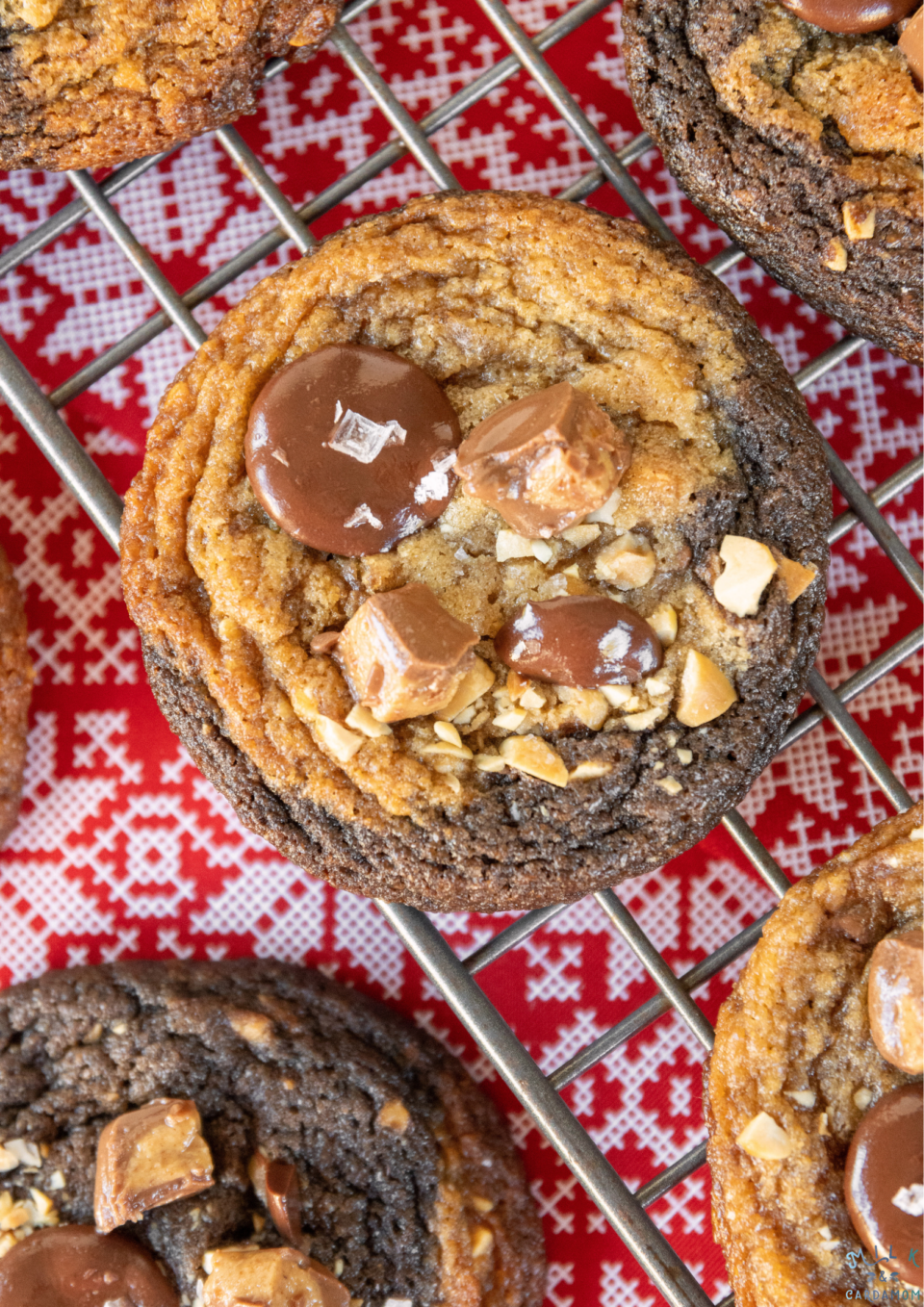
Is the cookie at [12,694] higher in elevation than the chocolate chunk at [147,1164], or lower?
higher

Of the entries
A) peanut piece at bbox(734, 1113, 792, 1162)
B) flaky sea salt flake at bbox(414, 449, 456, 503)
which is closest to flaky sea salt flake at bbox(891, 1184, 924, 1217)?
peanut piece at bbox(734, 1113, 792, 1162)

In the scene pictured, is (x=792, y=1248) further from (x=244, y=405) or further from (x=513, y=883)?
A: (x=244, y=405)

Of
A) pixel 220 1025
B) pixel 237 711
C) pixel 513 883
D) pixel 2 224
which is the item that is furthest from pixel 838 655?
pixel 2 224

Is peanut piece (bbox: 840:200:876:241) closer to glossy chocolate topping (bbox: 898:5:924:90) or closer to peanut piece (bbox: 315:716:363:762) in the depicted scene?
glossy chocolate topping (bbox: 898:5:924:90)

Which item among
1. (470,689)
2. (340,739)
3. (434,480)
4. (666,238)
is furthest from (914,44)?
(340,739)

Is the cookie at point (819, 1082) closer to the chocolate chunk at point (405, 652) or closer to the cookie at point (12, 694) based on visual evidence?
the chocolate chunk at point (405, 652)

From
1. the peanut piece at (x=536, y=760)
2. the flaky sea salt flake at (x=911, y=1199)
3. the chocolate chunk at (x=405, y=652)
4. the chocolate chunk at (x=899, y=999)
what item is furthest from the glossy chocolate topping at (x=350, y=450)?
the flaky sea salt flake at (x=911, y=1199)
